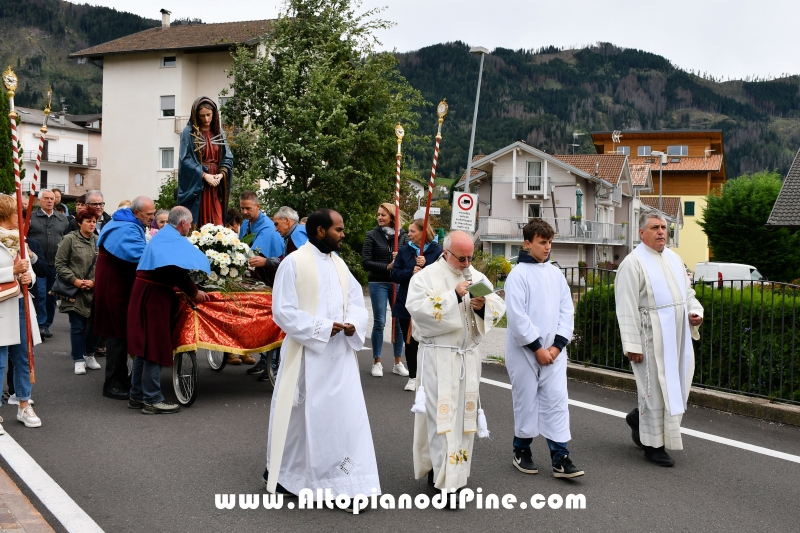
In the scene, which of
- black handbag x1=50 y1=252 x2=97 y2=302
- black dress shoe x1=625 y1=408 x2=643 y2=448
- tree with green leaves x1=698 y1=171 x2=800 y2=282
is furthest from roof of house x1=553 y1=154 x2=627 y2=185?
black dress shoe x1=625 y1=408 x2=643 y2=448

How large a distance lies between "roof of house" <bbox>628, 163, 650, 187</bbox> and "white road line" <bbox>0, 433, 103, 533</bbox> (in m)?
69.3

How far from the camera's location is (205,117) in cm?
1037

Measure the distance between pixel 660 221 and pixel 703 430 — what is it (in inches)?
90.2

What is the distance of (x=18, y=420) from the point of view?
25.1 feet

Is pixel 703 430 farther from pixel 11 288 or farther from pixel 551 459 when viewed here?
pixel 11 288

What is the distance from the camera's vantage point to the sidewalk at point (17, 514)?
16.2ft

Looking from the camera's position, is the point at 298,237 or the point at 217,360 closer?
the point at 298,237

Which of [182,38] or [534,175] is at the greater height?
Answer: [182,38]

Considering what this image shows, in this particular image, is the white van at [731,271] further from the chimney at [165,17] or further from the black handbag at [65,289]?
the chimney at [165,17]

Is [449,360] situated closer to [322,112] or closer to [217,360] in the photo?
[217,360]

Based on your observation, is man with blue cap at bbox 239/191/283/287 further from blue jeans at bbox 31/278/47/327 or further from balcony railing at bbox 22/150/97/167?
balcony railing at bbox 22/150/97/167

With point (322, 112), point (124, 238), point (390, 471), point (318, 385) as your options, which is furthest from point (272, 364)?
point (322, 112)

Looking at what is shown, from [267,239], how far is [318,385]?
174 inches

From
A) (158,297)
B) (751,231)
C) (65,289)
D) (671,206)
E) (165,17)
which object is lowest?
(65,289)
